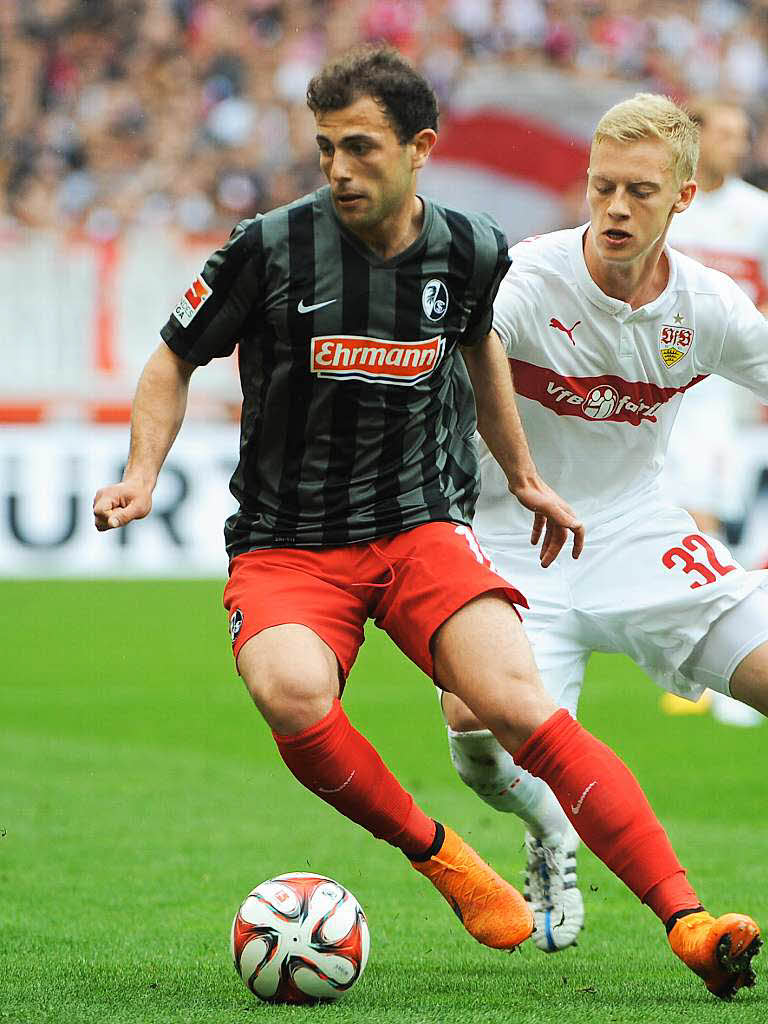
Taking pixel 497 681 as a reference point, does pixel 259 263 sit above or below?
above

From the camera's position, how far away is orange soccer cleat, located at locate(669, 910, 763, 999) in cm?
366

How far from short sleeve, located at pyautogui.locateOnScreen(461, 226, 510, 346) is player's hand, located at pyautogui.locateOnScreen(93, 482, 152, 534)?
0.93 metres

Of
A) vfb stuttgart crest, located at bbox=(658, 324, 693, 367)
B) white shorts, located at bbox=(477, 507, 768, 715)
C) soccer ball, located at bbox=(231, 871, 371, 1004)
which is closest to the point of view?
soccer ball, located at bbox=(231, 871, 371, 1004)

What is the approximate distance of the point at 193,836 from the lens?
6289 millimetres

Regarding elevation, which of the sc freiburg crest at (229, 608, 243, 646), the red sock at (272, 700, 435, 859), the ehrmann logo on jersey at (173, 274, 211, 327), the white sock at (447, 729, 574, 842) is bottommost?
the white sock at (447, 729, 574, 842)

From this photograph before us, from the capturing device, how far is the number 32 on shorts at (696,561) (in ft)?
15.5

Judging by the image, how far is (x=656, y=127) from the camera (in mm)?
4480

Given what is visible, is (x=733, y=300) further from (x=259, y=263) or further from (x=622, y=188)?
(x=259, y=263)

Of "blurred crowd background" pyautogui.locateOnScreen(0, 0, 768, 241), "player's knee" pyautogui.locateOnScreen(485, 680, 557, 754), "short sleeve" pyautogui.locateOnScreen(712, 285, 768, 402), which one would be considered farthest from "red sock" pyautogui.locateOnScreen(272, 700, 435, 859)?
"blurred crowd background" pyautogui.locateOnScreen(0, 0, 768, 241)

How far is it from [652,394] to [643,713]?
441 cm

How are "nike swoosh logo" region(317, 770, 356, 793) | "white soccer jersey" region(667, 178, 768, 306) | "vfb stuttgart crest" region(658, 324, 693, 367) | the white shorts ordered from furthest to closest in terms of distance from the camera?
"white soccer jersey" region(667, 178, 768, 306)
"vfb stuttgart crest" region(658, 324, 693, 367)
the white shorts
"nike swoosh logo" region(317, 770, 356, 793)

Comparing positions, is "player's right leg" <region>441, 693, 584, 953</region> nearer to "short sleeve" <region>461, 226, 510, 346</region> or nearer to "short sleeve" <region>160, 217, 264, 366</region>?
"short sleeve" <region>461, 226, 510, 346</region>

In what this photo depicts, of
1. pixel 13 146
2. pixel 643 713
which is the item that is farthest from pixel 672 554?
pixel 13 146

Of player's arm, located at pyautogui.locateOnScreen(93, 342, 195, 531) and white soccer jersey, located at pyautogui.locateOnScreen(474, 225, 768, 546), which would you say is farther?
white soccer jersey, located at pyautogui.locateOnScreen(474, 225, 768, 546)
